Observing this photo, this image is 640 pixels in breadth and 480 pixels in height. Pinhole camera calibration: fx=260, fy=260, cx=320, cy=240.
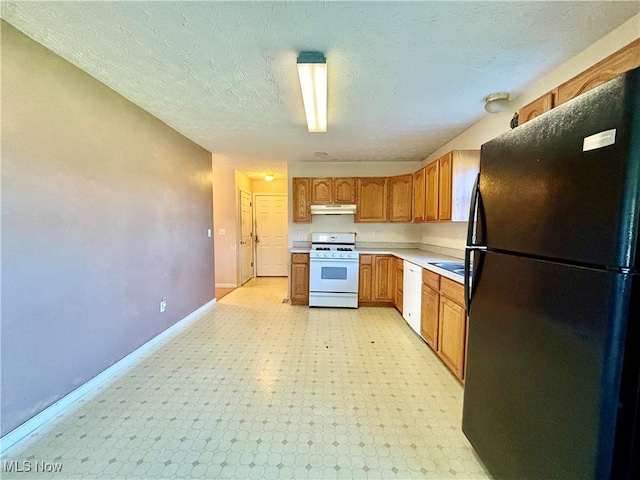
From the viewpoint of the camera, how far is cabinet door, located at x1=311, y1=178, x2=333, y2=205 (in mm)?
4430

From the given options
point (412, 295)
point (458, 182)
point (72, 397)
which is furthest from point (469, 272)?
point (72, 397)

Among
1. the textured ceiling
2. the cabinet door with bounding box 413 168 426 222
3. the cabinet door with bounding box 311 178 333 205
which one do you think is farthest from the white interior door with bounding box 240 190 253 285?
the cabinet door with bounding box 413 168 426 222

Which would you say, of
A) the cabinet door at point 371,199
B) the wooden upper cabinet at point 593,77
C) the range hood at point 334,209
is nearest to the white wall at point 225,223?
the range hood at point 334,209

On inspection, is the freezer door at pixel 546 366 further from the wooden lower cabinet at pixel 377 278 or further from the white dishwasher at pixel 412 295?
the wooden lower cabinet at pixel 377 278

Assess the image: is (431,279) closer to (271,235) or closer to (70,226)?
(70,226)

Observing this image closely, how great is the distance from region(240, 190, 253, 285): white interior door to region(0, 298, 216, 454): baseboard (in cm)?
277

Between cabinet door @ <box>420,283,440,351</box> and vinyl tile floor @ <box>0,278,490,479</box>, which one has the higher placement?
cabinet door @ <box>420,283,440,351</box>

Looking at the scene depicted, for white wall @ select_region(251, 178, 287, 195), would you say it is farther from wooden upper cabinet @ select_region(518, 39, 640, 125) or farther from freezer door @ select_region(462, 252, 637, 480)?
freezer door @ select_region(462, 252, 637, 480)

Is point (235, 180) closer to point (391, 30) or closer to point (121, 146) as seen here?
point (121, 146)

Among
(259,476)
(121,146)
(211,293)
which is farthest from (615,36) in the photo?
(211,293)

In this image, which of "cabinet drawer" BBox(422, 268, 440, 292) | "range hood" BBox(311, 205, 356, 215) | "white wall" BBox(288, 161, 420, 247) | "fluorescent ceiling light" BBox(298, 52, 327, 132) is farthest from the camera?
"white wall" BBox(288, 161, 420, 247)

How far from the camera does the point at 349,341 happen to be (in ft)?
9.64

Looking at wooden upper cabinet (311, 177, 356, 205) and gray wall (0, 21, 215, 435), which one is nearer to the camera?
gray wall (0, 21, 215, 435)

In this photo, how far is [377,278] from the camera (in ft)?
13.6
